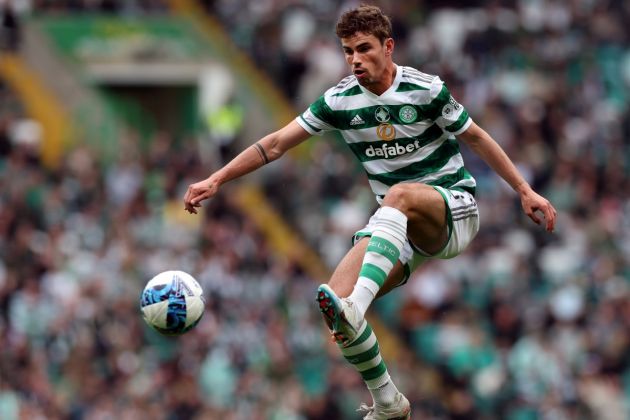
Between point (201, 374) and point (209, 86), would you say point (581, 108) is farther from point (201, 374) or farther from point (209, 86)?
point (201, 374)

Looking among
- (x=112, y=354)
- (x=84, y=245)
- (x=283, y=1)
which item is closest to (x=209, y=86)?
(x=283, y=1)

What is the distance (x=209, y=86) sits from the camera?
22.9m

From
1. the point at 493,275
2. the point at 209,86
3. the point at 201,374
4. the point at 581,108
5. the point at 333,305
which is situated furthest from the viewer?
the point at 209,86

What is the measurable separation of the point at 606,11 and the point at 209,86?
6.70 meters

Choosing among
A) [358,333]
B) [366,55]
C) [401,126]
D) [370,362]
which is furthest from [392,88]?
[370,362]

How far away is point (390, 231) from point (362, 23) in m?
1.32

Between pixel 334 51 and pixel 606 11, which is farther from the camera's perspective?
pixel 606 11

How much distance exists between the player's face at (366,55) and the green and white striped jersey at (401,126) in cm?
23

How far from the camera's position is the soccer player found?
888 centimetres

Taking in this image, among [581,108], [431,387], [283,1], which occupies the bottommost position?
[431,387]

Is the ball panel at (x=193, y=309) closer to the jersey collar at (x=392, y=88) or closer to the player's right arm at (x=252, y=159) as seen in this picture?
the player's right arm at (x=252, y=159)

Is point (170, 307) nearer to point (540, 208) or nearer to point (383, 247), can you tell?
point (383, 247)

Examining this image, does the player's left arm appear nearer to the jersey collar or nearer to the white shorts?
the white shorts

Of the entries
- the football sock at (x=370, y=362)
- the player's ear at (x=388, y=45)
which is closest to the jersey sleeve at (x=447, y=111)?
the player's ear at (x=388, y=45)
